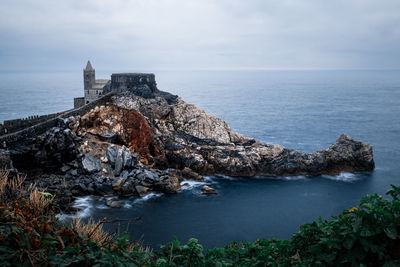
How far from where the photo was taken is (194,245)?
567cm

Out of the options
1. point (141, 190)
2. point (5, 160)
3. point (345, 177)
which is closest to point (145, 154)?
point (141, 190)

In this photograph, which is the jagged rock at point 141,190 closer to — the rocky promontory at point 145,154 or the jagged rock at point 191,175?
the rocky promontory at point 145,154

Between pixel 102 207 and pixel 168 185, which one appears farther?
pixel 168 185

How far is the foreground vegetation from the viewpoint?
417 cm

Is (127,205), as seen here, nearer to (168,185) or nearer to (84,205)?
(84,205)

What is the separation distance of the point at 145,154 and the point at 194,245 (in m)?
27.6

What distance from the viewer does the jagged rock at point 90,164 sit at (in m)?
27.9

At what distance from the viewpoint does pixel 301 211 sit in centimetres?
2755

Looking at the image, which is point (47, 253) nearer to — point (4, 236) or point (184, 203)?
point (4, 236)

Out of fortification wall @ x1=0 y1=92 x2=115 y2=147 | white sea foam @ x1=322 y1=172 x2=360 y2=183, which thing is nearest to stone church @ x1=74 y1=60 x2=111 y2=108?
fortification wall @ x1=0 y1=92 x2=115 y2=147

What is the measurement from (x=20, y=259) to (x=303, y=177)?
1356 inches

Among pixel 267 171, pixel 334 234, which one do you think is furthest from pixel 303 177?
pixel 334 234

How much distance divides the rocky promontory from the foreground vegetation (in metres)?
19.6

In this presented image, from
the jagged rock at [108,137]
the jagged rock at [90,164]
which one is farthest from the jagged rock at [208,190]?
the jagged rock at [108,137]
